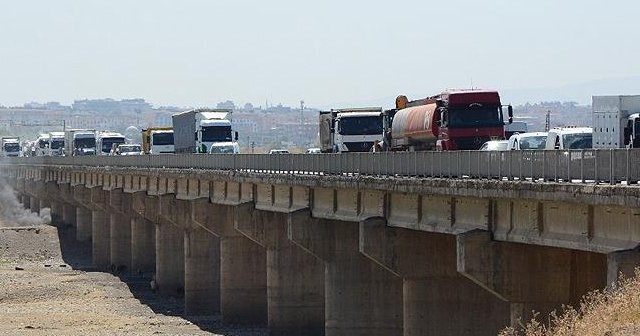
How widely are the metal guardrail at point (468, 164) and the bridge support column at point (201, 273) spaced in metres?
3.17

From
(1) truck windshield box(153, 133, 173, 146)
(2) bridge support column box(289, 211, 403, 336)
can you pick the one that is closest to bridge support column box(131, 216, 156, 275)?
(1) truck windshield box(153, 133, 173, 146)

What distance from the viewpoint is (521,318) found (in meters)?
35.1

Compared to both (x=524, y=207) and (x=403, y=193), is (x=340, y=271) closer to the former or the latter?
(x=403, y=193)

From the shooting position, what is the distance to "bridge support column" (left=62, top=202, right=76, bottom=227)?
124 metres

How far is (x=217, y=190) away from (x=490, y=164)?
32.5 m

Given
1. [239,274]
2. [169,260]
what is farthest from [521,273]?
[169,260]

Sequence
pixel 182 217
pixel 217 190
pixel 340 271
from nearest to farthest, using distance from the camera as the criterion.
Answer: pixel 340 271 → pixel 217 190 → pixel 182 217

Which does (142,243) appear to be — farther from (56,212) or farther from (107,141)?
(107,141)

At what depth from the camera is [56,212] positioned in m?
131

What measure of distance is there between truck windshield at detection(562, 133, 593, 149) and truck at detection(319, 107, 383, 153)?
90.2 feet

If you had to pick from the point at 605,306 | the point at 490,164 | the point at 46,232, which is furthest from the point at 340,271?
the point at 46,232

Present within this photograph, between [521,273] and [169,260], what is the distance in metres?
45.4

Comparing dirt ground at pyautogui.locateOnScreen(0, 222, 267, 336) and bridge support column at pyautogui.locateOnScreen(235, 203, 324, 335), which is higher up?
bridge support column at pyautogui.locateOnScreen(235, 203, 324, 335)

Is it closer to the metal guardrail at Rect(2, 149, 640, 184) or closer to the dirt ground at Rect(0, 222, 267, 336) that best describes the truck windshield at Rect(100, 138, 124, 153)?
the dirt ground at Rect(0, 222, 267, 336)
